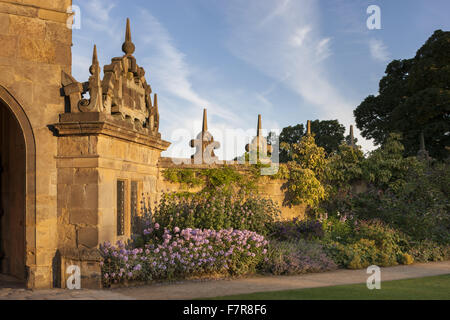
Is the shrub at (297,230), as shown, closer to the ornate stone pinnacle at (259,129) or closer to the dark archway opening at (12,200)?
the ornate stone pinnacle at (259,129)

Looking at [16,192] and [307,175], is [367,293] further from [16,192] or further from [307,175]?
[16,192]

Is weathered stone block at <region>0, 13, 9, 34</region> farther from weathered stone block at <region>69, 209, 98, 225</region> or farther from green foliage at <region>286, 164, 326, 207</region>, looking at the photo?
green foliage at <region>286, 164, 326, 207</region>

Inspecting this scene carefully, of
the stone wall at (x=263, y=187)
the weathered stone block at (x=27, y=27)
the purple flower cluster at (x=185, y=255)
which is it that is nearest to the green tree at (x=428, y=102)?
the stone wall at (x=263, y=187)

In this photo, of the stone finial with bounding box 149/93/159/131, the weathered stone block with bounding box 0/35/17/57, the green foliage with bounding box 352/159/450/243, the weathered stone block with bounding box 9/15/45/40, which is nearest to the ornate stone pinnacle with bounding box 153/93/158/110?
the stone finial with bounding box 149/93/159/131

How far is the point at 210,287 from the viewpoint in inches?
253

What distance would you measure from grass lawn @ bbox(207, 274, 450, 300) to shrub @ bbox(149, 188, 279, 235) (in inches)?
104

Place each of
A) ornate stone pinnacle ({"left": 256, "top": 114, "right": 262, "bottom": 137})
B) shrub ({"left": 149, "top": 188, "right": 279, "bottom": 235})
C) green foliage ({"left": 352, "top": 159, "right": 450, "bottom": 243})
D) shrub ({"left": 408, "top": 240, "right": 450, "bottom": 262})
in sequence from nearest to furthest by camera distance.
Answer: shrub ({"left": 149, "top": 188, "right": 279, "bottom": 235}) < shrub ({"left": 408, "top": 240, "right": 450, "bottom": 262}) < green foliage ({"left": 352, "top": 159, "right": 450, "bottom": 243}) < ornate stone pinnacle ({"left": 256, "top": 114, "right": 262, "bottom": 137})

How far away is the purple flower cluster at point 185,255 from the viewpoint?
6.71m

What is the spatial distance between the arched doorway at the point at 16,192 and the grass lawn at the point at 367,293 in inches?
133

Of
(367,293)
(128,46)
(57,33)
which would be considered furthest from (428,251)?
(57,33)

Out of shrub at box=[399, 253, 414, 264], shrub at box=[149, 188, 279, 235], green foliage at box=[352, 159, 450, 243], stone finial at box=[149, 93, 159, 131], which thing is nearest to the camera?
shrub at box=[149, 188, 279, 235]

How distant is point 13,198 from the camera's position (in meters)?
7.57

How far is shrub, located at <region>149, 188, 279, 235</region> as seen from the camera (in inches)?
326
